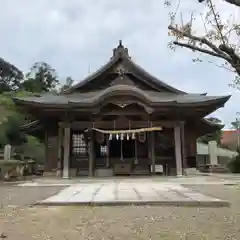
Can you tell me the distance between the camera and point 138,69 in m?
20.4

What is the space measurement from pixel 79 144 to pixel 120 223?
13.9m

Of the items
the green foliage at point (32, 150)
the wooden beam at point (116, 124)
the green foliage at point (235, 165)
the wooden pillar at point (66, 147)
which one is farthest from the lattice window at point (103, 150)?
the green foliage at point (32, 150)

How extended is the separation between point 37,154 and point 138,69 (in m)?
13.7

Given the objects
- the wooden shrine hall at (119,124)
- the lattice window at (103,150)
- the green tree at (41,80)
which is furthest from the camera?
the green tree at (41,80)

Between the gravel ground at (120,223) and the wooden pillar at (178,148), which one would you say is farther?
the wooden pillar at (178,148)

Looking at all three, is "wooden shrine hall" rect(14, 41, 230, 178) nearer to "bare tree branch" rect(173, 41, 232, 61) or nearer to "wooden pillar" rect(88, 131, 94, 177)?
"wooden pillar" rect(88, 131, 94, 177)

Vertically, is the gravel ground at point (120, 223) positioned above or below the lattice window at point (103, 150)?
below

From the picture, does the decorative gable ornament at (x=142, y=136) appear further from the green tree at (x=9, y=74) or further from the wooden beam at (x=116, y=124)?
the green tree at (x=9, y=74)

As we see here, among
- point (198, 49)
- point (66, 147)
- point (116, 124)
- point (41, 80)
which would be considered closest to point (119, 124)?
point (116, 124)

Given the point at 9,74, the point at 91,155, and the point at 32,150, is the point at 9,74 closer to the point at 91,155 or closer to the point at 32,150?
the point at 32,150

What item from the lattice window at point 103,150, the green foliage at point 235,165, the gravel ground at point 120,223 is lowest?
the gravel ground at point 120,223

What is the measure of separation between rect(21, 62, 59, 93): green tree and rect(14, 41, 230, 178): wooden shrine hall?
93.1 feet

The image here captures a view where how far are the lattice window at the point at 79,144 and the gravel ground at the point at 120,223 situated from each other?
11.6 metres

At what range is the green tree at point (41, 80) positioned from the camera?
48375mm
